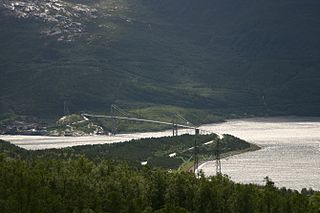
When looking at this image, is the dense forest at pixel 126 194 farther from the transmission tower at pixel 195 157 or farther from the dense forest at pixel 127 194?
the transmission tower at pixel 195 157

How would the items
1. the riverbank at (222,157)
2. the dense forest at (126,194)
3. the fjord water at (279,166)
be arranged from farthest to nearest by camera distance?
the riverbank at (222,157), the fjord water at (279,166), the dense forest at (126,194)

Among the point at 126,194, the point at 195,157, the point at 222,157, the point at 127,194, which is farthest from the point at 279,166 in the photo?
the point at 127,194

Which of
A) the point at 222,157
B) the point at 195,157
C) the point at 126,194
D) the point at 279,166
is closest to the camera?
the point at 126,194

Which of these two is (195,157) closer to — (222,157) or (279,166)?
(222,157)

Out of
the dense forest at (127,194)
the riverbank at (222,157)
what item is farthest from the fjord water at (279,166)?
the dense forest at (127,194)

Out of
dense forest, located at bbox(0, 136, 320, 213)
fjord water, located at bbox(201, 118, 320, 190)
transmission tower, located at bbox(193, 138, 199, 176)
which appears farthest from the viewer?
transmission tower, located at bbox(193, 138, 199, 176)

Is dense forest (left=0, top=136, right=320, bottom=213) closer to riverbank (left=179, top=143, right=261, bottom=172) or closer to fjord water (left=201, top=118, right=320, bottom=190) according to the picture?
fjord water (left=201, top=118, right=320, bottom=190)

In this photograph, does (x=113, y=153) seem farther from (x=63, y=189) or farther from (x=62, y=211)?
(x=62, y=211)

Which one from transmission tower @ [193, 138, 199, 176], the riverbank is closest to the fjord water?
the riverbank
